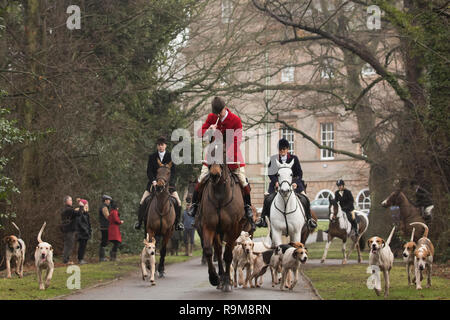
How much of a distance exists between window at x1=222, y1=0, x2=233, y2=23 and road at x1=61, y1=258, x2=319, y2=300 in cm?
1752

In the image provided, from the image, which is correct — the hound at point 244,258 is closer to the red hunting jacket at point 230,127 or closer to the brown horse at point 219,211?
the brown horse at point 219,211

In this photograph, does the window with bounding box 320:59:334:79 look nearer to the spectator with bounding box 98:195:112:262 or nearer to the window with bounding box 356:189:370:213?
the spectator with bounding box 98:195:112:262

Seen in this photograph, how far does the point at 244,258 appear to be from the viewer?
15.9 metres

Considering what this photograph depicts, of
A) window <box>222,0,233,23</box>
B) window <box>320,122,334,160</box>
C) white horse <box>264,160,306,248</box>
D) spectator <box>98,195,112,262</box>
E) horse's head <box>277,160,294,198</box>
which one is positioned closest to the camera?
horse's head <box>277,160,294,198</box>

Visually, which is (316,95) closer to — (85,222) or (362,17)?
(362,17)

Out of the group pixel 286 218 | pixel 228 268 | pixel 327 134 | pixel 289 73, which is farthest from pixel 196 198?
pixel 327 134

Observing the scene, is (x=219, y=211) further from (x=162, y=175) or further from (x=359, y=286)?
(x=162, y=175)

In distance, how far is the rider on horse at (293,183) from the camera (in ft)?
55.7

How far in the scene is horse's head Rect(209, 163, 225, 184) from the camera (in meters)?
13.3

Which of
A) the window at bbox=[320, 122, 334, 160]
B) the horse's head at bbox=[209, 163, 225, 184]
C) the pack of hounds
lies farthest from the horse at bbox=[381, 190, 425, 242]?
the window at bbox=[320, 122, 334, 160]

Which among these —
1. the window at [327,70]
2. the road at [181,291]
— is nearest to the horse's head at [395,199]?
the road at [181,291]

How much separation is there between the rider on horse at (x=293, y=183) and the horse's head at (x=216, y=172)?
9.53 feet

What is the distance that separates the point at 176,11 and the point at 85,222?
9.04 meters

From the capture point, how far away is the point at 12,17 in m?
24.2
